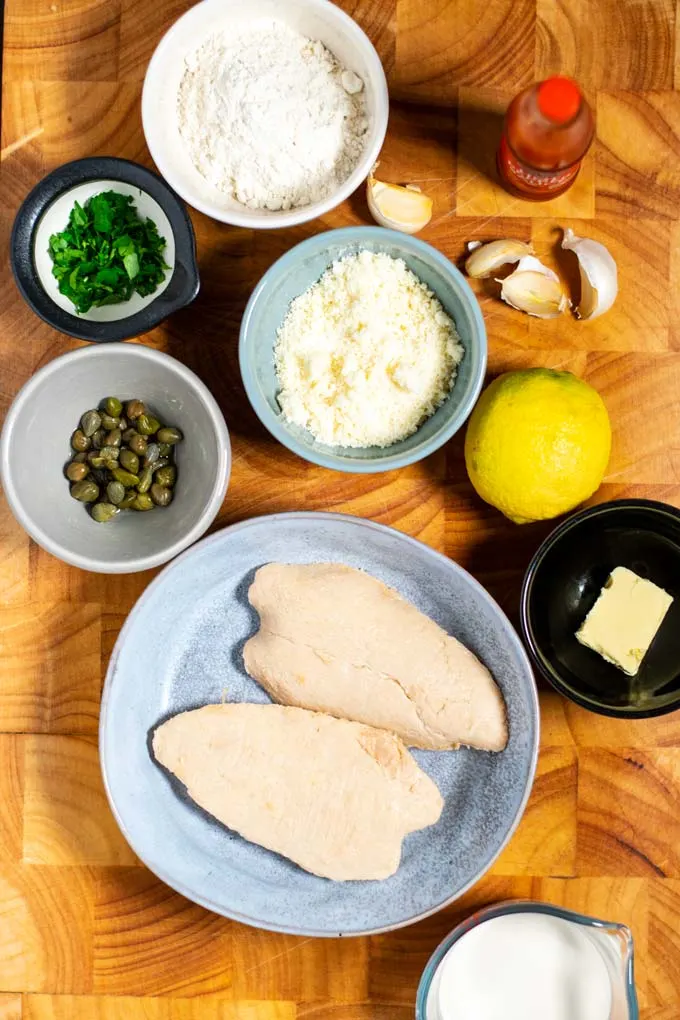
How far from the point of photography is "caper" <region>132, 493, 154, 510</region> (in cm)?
95

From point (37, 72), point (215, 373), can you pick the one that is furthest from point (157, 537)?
point (37, 72)

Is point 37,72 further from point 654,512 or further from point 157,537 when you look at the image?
point 654,512

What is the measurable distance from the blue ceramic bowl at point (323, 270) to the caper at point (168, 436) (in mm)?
115

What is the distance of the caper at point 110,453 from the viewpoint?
0.94 meters

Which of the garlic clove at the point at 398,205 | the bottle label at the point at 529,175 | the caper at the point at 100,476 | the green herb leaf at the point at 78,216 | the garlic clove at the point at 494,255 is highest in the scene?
the bottle label at the point at 529,175

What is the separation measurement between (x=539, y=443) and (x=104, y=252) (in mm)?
500

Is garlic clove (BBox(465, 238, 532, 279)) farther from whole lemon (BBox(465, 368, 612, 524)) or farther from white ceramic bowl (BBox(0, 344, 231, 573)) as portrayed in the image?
white ceramic bowl (BBox(0, 344, 231, 573))

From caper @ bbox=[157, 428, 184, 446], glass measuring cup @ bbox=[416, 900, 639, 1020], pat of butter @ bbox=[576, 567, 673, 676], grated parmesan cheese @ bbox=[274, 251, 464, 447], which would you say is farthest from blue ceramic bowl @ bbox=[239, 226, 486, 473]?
glass measuring cup @ bbox=[416, 900, 639, 1020]

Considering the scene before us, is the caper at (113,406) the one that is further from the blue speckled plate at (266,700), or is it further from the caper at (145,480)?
the blue speckled plate at (266,700)

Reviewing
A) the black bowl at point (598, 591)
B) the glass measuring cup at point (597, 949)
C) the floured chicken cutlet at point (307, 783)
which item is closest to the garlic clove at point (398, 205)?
the black bowl at point (598, 591)

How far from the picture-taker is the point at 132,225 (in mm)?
927

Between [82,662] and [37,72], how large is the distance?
26.9 inches

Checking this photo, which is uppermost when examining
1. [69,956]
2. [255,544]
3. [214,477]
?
[214,477]

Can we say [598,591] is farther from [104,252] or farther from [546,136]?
→ [104,252]
